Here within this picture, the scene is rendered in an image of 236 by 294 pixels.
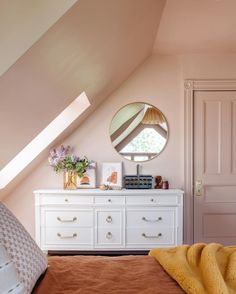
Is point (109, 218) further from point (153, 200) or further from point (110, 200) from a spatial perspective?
point (153, 200)

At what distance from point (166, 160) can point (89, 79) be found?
149 cm

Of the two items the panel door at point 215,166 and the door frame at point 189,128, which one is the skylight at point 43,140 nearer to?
the door frame at point 189,128

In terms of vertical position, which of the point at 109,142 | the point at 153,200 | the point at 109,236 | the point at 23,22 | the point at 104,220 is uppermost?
the point at 23,22

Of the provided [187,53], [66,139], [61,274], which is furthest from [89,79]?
[61,274]

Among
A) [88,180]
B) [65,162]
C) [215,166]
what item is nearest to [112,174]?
[88,180]

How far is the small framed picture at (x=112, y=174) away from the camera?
3570 mm

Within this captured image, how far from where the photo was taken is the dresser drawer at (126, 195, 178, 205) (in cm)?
320

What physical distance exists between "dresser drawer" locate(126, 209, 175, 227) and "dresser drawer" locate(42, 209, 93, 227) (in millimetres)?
410

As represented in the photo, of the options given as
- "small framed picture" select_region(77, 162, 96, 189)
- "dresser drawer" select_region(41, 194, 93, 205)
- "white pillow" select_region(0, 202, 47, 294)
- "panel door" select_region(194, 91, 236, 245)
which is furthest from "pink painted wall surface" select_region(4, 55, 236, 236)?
"white pillow" select_region(0, 202, 47, 294)

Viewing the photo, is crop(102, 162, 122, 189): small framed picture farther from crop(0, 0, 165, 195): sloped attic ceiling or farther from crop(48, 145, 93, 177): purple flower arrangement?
crop(0, 0, 165, 195): sloped attic ceiling

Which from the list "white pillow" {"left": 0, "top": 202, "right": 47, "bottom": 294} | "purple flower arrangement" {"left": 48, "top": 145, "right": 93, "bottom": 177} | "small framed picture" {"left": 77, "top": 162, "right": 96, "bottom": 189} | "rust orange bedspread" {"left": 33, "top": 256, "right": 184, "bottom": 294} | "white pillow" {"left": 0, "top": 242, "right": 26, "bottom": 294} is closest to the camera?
"white pillow" {"left": 0, "top": 242, "right": 26, "bottom": 294}

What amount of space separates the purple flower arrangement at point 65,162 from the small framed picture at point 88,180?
0.29ft

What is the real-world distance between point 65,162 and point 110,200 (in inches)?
26.6

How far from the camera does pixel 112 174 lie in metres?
3.60
